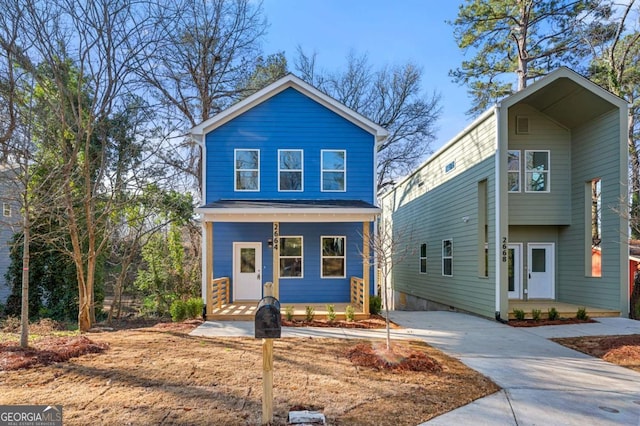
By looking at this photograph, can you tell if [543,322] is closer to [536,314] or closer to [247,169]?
[536,314]

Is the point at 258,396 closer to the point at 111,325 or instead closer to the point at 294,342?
the point at 294,342

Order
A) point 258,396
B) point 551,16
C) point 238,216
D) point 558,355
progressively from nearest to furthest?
point 258,396
point 558,355
point 238,216
point 551,16

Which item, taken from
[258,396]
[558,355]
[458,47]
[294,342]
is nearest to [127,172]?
[294,342]

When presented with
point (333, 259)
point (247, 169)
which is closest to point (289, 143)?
point (247, 169)

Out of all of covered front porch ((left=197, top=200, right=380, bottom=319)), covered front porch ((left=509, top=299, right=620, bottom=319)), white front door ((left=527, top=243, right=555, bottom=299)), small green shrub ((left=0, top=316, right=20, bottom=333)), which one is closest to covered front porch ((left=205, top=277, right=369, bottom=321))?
covered front porch ((left=197, top=200, right=380, bottom=319))

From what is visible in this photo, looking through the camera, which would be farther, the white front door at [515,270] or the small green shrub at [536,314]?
the white front door at [515,270]

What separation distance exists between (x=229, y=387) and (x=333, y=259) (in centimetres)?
746

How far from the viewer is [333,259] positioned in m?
11.9

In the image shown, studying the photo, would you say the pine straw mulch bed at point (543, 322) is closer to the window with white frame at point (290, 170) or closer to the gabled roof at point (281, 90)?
the gabled roof at point (281, 90)

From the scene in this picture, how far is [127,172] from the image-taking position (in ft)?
44.3

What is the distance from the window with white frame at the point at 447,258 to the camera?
12624 millimetres

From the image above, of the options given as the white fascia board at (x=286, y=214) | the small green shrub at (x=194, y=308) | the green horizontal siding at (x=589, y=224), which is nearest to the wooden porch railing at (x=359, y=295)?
the white fascia board at (x=286, y=214)

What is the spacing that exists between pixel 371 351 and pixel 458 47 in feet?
54.4

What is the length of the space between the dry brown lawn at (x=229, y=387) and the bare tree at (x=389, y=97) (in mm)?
19801
